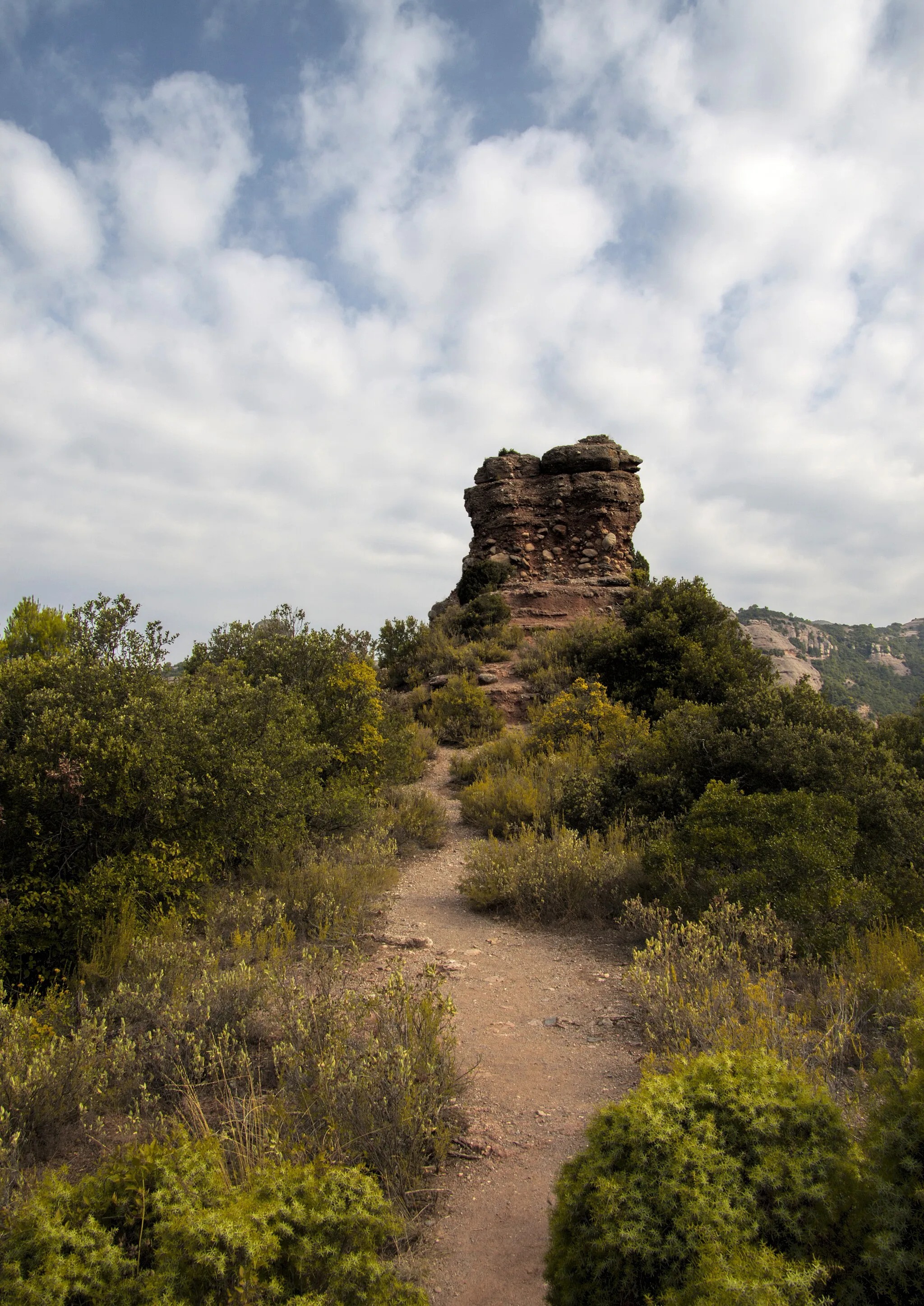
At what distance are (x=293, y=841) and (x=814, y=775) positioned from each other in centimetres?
485

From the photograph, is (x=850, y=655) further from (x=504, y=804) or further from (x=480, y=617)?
(x=504, y=804)

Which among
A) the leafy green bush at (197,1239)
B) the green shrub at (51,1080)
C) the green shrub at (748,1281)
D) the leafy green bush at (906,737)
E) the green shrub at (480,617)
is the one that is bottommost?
the green shrub at (51,1080)

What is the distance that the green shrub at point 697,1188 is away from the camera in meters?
1.70

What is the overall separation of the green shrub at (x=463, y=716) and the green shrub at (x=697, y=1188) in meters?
11.1

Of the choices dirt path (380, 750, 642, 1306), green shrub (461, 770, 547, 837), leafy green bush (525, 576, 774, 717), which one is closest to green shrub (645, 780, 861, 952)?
dirt path (380, 750, 642, 1306)

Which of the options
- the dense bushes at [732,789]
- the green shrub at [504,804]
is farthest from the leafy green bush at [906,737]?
the green shrub at [504,804]

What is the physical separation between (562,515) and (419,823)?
14.5 metres

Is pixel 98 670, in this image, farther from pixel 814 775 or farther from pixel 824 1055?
pixel 814 775

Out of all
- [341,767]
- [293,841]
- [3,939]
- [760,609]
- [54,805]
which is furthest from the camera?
[760,609]

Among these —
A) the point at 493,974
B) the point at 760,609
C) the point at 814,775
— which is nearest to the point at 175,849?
the point at 493,974

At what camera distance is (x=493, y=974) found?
4.84m

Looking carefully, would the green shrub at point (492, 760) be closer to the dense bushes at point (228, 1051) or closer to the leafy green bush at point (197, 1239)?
the dense bushes at point (228, 1051)

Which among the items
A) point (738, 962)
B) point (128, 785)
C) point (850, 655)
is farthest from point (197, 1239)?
point (850, 655)

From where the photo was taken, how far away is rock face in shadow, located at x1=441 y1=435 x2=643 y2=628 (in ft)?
67.3
